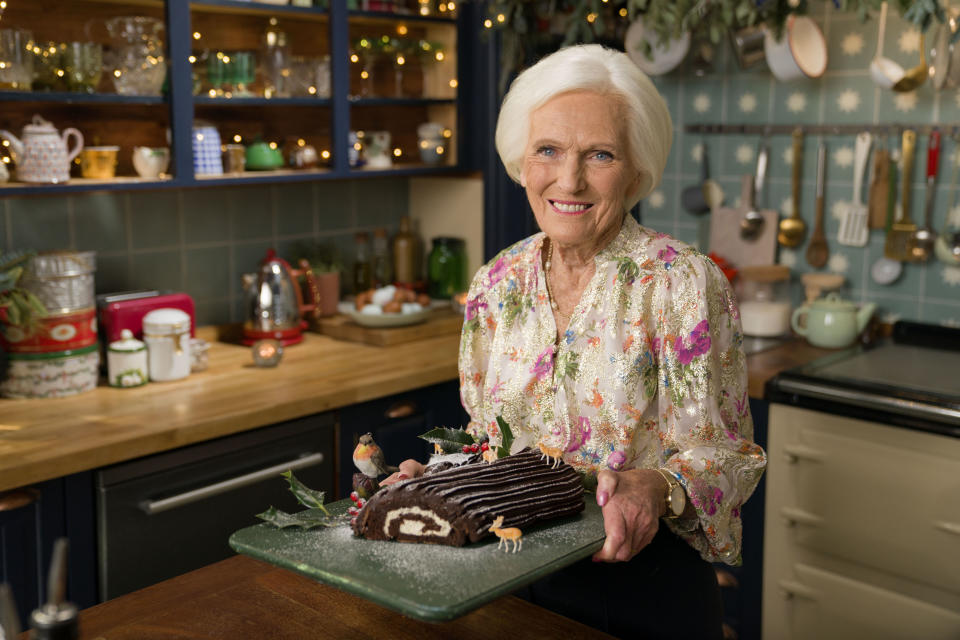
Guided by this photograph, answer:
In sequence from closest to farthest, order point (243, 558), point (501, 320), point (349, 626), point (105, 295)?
point (349, 626), point (243, 558), point (501, 320), point (105, 295)

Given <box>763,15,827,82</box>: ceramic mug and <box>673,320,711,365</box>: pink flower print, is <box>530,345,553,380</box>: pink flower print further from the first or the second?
<box>763,15,827,82</box>: ceramic mug

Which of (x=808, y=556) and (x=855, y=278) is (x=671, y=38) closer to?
(x=855, y=278)

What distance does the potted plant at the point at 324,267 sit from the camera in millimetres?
3117

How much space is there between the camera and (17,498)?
75.0 inches

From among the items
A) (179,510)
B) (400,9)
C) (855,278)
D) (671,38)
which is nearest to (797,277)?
(855,278)

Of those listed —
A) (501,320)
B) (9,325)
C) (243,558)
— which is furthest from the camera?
(9,325)

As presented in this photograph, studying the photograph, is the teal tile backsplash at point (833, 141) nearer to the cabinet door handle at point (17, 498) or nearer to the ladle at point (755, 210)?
the ladle at point (755, 210)

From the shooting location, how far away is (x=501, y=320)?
166 cm

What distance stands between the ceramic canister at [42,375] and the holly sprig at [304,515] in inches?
48.4

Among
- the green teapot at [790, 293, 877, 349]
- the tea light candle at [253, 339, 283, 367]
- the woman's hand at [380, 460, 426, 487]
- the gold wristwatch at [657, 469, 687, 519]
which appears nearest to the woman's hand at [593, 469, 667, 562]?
the gold wristwatch at [657, 469, 687, 519]

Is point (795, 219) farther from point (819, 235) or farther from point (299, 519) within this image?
point (299, 519)

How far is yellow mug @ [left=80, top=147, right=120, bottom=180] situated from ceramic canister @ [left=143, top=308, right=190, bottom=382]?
1.18ft

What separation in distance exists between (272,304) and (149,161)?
54cm

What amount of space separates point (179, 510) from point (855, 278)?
1949 mm
